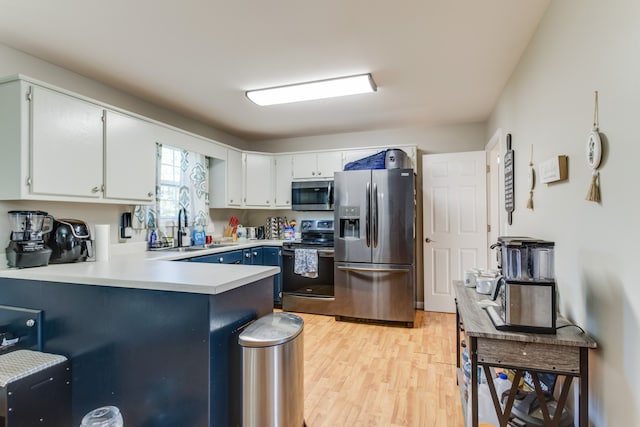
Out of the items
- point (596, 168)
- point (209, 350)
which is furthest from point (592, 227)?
point (209, 350)

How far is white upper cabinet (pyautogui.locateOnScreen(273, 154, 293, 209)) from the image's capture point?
4.58 metres

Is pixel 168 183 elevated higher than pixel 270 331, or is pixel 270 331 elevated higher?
pixel 168 183

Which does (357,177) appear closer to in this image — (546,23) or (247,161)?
(247,161)

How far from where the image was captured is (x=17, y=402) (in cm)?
150

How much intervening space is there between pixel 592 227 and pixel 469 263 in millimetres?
2726

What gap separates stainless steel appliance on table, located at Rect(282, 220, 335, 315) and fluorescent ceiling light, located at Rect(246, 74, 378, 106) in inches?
69.6

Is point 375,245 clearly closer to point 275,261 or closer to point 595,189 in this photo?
point 275,261

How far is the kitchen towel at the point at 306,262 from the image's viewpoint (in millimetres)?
3932

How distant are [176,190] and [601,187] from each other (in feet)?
12.0

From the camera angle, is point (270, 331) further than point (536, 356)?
Yes

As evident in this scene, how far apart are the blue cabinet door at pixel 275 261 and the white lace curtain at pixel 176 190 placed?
2.86ft

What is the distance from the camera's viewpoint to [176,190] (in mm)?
3637

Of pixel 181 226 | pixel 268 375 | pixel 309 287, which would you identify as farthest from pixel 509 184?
pixel 181 226

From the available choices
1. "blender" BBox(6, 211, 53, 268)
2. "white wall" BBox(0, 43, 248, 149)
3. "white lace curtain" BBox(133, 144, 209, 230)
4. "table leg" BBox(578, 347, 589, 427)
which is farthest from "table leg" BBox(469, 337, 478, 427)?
"white wall" BBox(0, 43, 248, 149)
